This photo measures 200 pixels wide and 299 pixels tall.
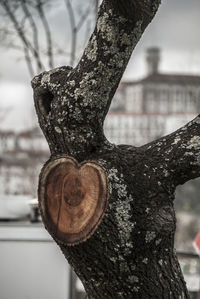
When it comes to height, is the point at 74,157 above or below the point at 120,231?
above

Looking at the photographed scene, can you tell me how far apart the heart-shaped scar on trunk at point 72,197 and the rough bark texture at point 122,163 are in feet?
0.38

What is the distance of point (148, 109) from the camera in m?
25.2

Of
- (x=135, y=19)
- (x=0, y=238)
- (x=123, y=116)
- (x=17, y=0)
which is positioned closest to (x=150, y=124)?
(x=123, y=116)

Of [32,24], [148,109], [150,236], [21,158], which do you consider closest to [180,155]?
[150,236]

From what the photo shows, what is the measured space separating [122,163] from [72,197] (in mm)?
317

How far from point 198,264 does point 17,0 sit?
4097 millimetres

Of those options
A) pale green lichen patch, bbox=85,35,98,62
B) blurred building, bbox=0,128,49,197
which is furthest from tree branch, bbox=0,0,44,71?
blurred building, bbox=0,128,49,197

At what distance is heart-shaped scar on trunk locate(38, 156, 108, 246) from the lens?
10.3 feet

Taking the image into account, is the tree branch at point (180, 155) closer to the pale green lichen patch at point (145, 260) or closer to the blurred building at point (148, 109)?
the pale green lichen patch at point (145, 260)

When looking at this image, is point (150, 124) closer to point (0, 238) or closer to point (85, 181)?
point (0, 238)

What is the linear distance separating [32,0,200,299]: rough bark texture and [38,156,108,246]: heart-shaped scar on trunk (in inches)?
4.5

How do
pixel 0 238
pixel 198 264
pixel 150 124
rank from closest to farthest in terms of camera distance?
pixel 0 238, pixel 198 264, pixel 150 124

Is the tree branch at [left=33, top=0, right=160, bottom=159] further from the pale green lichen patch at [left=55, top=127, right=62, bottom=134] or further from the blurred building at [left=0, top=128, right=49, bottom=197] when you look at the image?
the blurred building at [left=0, top=128, right=49, bottom=197]

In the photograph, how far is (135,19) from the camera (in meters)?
3.37
